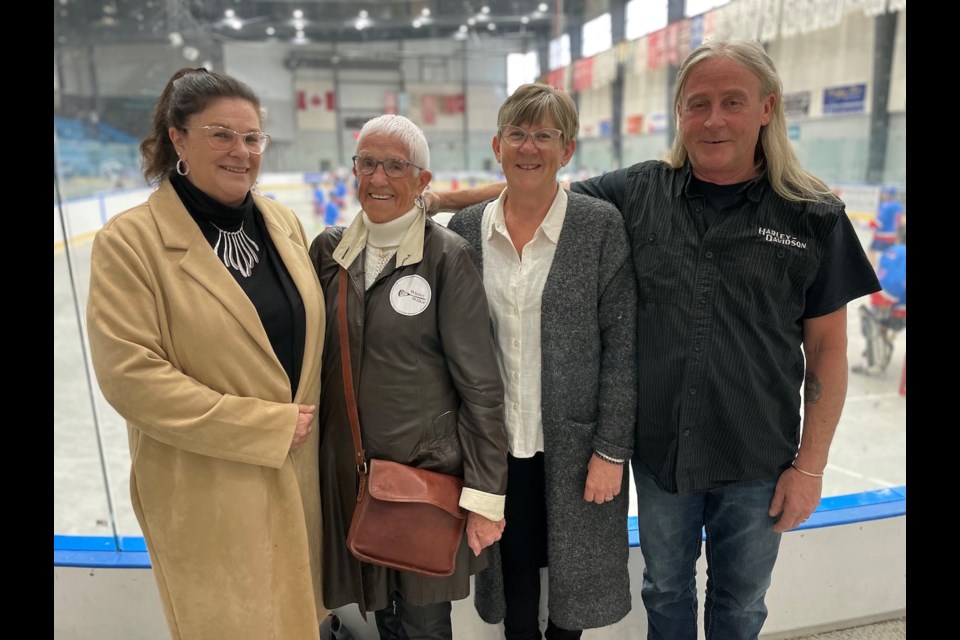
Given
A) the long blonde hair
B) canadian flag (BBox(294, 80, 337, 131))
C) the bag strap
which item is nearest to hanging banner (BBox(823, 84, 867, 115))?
the long blonde hair

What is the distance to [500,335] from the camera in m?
1.46

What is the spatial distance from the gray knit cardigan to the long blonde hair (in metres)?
0.35

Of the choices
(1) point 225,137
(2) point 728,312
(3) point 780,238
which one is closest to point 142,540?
(1) point 225,137

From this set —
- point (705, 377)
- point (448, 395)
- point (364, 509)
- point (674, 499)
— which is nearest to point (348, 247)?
point (448, 395)

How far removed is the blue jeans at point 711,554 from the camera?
1528 millimetres

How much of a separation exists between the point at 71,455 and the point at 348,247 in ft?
11.0

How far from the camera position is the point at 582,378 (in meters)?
1.43

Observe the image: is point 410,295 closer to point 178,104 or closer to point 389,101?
point 178,104

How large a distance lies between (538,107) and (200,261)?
2.56 ft

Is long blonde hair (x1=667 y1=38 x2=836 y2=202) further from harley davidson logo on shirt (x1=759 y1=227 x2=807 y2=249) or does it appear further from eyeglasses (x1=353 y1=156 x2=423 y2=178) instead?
eyeglasses (x1=353 y1=156 x2=423 y2=178)

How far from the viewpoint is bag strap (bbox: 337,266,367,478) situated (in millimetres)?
1343

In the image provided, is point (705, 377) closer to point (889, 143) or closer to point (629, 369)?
point (629, 369)

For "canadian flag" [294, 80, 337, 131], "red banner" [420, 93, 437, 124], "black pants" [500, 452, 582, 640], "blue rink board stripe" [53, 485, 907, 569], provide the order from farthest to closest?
"canadian flag" [294, 80, 337, 131]
"red banner" [420, 93, 437, 124]
"blue rink board stripe" [53, 485, 907, 569]
"black pants" [500, 452, 582, 640]

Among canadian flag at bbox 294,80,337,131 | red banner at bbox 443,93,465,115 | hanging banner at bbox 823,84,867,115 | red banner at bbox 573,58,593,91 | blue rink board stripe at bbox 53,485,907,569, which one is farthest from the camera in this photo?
canadian flag at bbox 294,80,337,131
